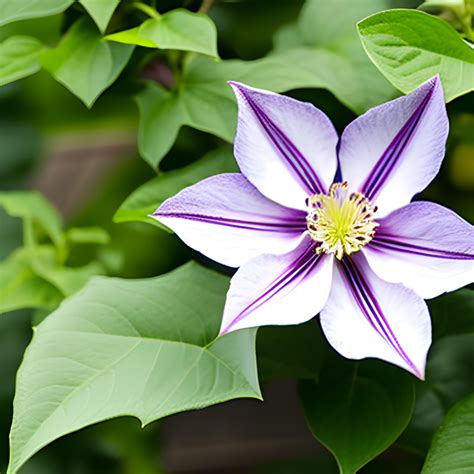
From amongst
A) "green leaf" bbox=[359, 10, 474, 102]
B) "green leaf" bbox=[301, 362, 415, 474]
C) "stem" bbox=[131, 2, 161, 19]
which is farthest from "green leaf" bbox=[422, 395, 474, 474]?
"stem" bbox=[131, 2, 161, 19]

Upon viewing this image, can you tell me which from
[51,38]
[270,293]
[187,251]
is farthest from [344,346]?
[51,38]

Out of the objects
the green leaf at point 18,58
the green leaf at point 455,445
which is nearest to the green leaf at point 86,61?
the green leaf at point 18,58

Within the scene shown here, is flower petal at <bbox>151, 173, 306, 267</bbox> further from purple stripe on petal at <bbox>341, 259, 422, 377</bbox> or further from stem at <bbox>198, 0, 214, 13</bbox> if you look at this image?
stem at <bbox>198, 0, 214, 13</bbox>

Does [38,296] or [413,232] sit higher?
[413,232]

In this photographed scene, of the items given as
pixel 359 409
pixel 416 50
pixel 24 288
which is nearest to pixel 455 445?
pixel 359 409

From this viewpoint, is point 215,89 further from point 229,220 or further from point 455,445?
A: point 455,445

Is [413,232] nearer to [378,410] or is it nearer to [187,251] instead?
[378,410]
